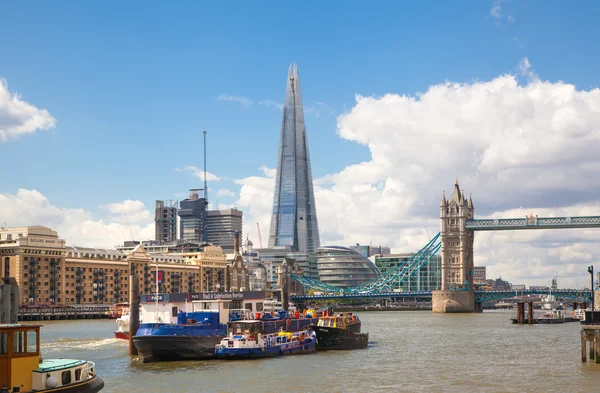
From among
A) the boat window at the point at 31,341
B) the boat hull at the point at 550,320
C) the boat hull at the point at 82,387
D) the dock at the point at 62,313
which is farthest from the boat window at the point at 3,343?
the dock at the point at 62,313

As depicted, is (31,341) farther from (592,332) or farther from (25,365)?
(592,332)

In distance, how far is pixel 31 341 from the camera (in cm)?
3691

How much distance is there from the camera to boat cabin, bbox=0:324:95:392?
118 feet

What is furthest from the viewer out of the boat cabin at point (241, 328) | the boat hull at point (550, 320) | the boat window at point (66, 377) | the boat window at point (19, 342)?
the boat hull at point (550, 320)

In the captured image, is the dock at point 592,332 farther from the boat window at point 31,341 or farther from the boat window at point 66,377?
the boat window at point 31,341

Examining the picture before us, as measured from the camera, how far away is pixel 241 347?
6825 cm

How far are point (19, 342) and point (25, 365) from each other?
3.25 ft

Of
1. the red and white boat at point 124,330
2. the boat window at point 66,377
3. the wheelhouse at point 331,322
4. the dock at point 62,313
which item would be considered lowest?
the dock at point 62,313

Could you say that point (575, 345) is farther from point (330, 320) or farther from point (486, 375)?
point (486, 375)

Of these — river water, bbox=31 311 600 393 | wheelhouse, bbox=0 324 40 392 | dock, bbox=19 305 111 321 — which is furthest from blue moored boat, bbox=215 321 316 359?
dock, bbox=19 305 111 321

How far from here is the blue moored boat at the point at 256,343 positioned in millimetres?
68125

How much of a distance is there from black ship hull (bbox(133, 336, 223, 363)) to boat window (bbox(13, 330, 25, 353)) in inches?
1168

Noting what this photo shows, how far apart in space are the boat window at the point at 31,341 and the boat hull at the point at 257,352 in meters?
31.6

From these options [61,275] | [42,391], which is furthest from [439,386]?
[61,275]
